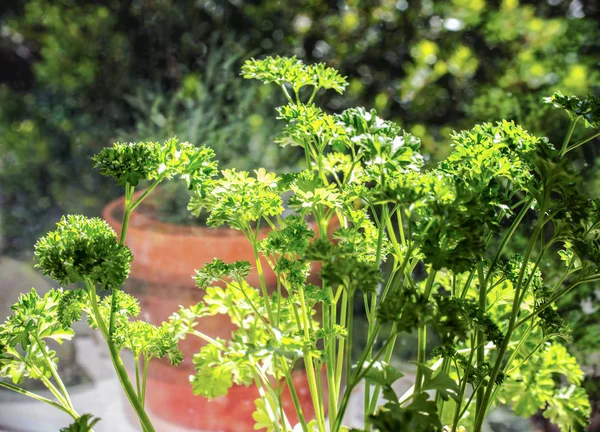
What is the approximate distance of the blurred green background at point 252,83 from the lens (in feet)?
3.81

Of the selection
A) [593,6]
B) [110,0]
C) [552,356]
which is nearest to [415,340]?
[552,356]

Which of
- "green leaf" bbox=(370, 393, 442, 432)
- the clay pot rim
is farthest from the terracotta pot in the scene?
"green leaf" bbox=(370, 393, 442, 432)

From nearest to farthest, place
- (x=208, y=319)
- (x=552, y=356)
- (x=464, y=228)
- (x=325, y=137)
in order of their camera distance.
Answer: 1. (x=464, y=228)
2. (x=325, y=137)
3. (x=552, y=356)
4. (x=208, y=319)

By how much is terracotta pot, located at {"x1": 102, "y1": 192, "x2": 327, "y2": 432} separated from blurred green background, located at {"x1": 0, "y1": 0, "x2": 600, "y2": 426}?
0.13 m

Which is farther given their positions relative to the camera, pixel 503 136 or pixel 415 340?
pixel 415 340

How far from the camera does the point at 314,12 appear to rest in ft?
3.87

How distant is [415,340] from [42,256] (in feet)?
2.69

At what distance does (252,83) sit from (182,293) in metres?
0.46

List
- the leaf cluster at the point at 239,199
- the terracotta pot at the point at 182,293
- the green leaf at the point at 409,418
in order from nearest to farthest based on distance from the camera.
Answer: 1. the green leaf at the point at 409,418
2. the leaf cluster at the point at 239,199
3. the terracotta pot at the point at 182,293

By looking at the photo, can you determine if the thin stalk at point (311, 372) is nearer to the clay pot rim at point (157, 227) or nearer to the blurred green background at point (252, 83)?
the clay pot rim at point (157, 227)

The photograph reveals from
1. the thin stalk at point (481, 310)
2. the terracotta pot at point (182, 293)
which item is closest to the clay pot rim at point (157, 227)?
the terracotta pot at point (182, 293)

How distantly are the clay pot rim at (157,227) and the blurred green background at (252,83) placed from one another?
0.07m

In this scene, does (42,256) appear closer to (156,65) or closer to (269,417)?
(269,417)

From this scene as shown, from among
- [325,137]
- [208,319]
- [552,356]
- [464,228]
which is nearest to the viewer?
[464,228]
